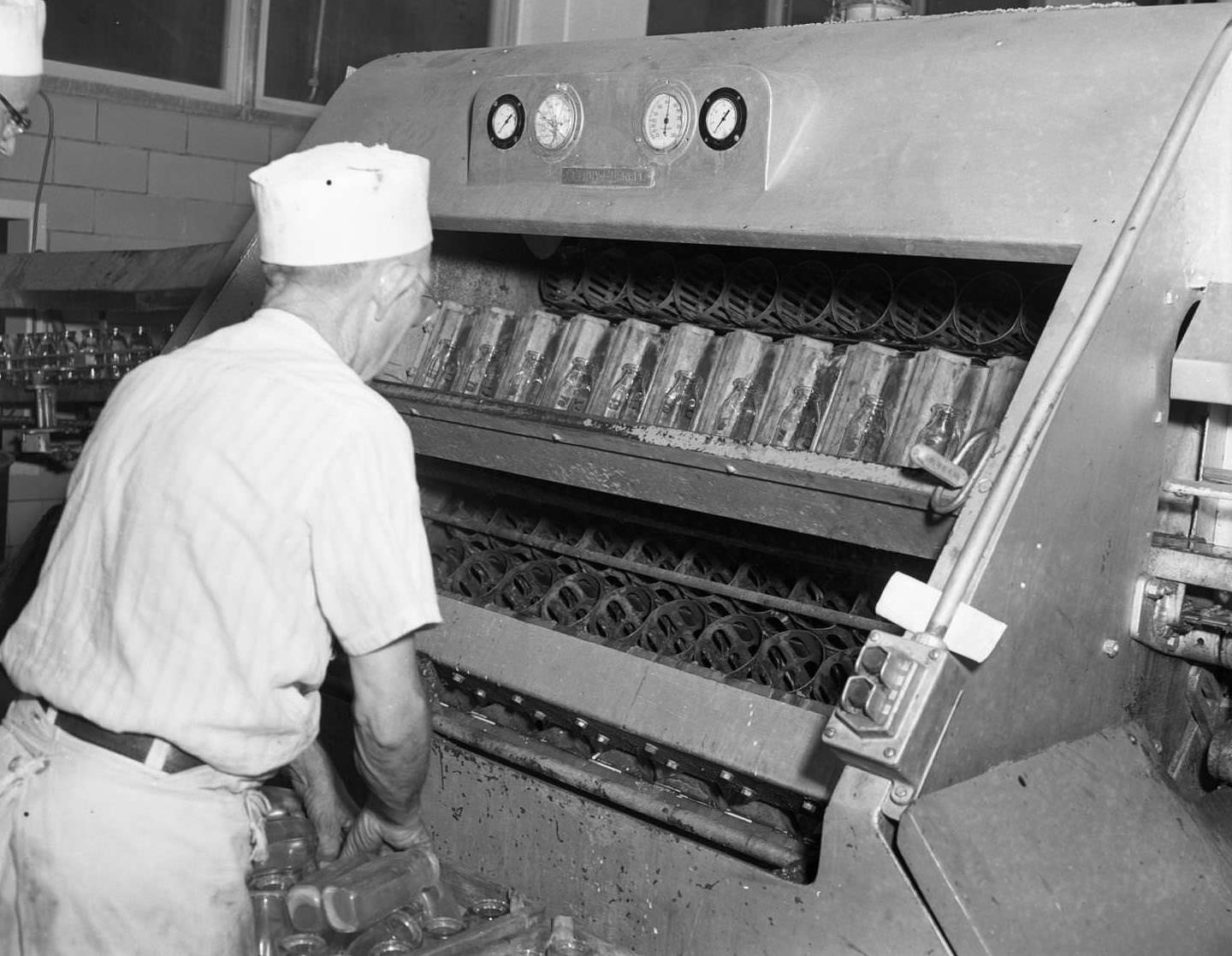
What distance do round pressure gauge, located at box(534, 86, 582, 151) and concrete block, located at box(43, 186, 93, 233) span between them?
3.16m

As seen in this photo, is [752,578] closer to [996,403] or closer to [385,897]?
[996,403]

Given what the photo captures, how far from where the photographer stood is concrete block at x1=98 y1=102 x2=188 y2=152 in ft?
16.2

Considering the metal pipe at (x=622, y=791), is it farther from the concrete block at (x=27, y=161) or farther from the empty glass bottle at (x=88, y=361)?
the concrete block at (x=27, y=161)

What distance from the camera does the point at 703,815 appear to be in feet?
A: 5.91

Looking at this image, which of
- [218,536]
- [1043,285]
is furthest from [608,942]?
[1043,285]

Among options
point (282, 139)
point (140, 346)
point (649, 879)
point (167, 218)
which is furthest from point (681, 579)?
point (282, 139)

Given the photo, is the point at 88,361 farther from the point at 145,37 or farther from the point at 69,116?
the point at 145,37

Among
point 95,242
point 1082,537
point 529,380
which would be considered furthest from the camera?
point 95,242

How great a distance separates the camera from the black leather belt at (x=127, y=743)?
1.37 m

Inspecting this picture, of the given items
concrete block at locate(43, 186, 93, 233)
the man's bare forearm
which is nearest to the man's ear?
the man's bare forearm

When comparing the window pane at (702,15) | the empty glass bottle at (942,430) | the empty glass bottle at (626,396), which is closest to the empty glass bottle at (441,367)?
the empty glass bottle at (626,396)

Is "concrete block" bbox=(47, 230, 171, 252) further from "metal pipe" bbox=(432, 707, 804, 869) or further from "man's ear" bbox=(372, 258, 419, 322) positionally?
"man's ear" bbox=(372, 258, 419, 322)

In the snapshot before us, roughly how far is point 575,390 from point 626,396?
0.34 feet

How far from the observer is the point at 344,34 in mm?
5723
